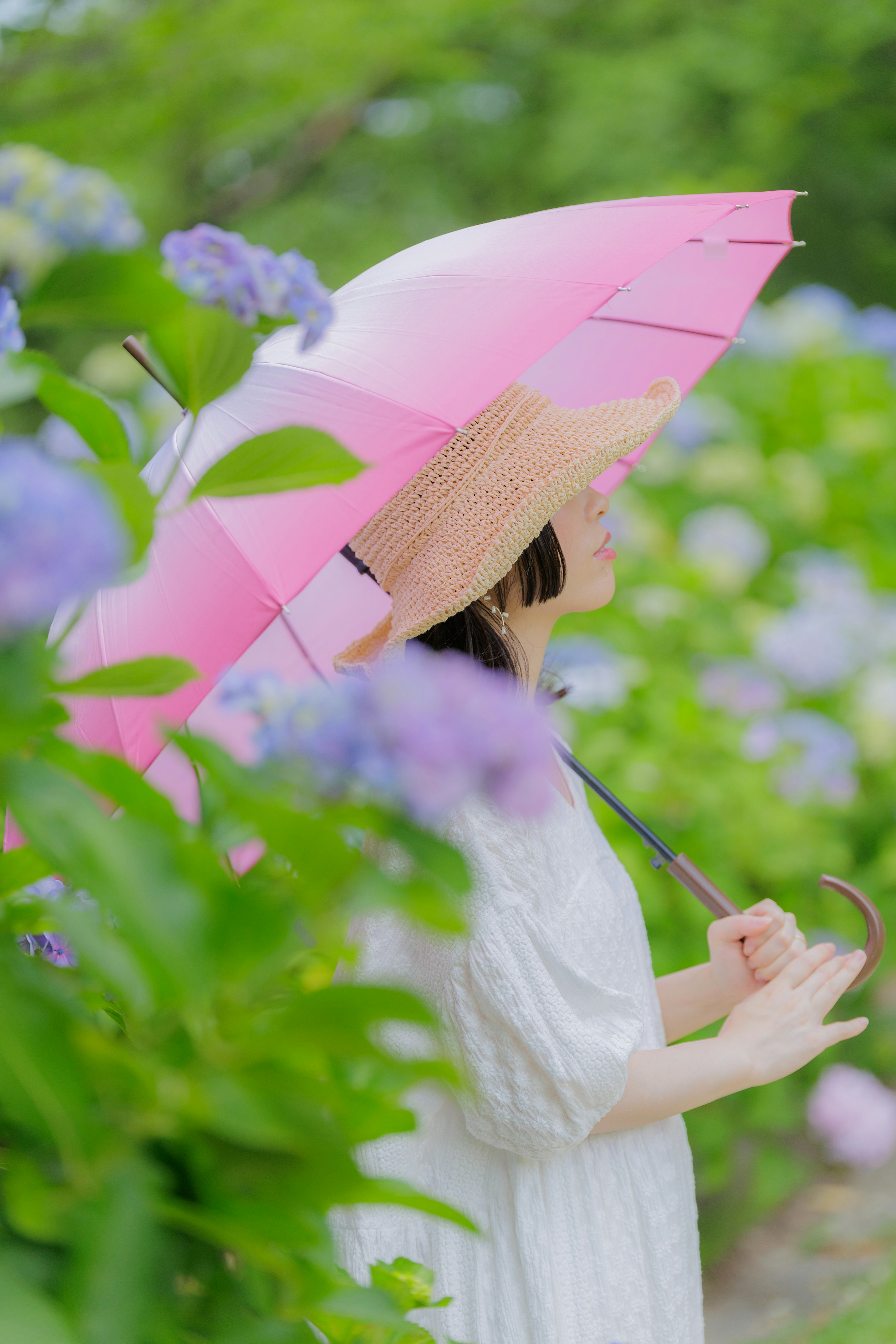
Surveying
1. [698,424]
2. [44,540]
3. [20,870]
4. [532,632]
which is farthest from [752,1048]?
[698,424]

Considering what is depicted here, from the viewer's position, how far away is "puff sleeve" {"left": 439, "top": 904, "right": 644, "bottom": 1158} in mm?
1166

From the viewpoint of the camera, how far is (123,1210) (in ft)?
1.64

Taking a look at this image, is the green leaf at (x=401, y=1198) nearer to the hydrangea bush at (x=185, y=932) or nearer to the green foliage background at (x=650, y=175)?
the hydrangea bush at (x=185, y=932)

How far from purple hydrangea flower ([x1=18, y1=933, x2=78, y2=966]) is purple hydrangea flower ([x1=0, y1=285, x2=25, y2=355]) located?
40cm

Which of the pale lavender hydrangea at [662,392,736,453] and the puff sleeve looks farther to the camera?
the pale lavender hydrangea at [662,392,736,453]

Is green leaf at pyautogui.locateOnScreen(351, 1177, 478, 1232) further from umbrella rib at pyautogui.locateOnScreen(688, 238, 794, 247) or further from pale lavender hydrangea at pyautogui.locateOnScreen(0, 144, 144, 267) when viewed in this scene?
umbrella rib at pyautogui.locateOnScreen(688, 238, 794, 247)

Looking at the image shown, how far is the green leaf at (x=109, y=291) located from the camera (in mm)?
562

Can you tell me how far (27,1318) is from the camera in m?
0.47

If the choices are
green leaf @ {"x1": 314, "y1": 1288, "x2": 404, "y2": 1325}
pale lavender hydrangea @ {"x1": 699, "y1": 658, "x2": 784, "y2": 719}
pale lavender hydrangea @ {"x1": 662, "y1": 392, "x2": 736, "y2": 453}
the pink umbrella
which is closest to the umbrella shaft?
the pink umbrella

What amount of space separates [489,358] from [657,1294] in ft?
3.46

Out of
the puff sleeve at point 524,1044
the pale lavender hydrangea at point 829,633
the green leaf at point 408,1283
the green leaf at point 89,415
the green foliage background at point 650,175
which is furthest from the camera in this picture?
the pale lavender hydrangea at point 829,633

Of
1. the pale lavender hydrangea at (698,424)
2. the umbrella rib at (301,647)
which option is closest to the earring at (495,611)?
the umbrella rib at (301,647)

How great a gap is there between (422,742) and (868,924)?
1167mm

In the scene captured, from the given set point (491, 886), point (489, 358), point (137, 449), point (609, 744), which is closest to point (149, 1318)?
point (491, 886)
